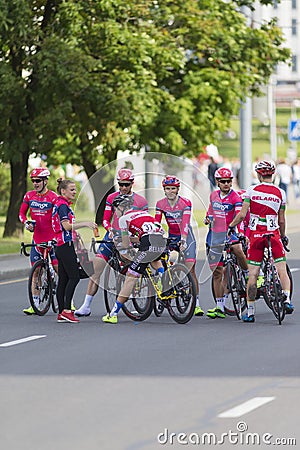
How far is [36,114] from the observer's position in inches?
1062

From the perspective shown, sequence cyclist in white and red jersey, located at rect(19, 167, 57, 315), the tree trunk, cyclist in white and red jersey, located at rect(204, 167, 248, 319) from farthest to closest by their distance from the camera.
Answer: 1. the tree trunk
2. cyclist in white and red jersey, located at rect(19, 167, 57, 315)
3. cyclist in white and red jersey, located at rect(204, 167, 248, 319)

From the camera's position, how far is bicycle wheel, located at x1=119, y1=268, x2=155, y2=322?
557 inches

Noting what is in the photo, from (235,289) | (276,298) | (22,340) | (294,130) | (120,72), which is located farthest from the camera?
(294,130)

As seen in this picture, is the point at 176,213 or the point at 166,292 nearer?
the point at 166,292

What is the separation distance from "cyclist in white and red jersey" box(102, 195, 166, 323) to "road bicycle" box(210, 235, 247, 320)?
2.70 ft

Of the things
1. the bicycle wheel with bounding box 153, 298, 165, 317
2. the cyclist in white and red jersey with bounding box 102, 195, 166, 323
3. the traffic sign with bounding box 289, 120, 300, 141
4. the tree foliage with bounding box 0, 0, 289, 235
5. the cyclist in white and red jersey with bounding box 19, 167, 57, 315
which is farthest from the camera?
the traffic sign with bounding box 289, 120, 300, 141

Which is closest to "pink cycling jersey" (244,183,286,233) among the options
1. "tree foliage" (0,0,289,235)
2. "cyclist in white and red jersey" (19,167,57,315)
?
"cyclist in white and red jersey" (19,167,57,315)

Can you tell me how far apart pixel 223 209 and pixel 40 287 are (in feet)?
7.91

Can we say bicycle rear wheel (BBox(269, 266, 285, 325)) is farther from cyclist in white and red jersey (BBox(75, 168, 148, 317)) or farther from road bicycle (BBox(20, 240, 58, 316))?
road bicycle (BBox(20, 240, 58, 316))

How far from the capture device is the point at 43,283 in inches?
596

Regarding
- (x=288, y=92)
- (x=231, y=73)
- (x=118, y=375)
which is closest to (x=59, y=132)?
(x=231, y=73)
